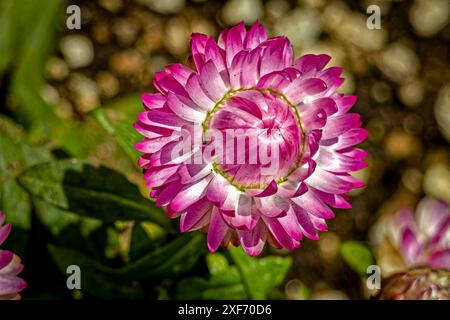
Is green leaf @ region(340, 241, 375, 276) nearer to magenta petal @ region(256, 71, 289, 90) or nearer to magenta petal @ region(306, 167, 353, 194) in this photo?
magenta petal @ region(306, 167, 353, 194)

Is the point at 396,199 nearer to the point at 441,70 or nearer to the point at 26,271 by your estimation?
the point at 441,70

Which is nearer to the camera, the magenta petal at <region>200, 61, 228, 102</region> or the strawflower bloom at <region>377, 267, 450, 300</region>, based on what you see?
the magenta petal at <region>200, 61, 228, 102</region>

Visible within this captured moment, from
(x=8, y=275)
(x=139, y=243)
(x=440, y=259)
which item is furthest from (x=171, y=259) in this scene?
(x=440, y=259)

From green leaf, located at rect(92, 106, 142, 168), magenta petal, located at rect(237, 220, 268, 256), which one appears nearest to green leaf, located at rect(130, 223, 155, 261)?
green leaf, located at rect(92, 106, 142, 168)

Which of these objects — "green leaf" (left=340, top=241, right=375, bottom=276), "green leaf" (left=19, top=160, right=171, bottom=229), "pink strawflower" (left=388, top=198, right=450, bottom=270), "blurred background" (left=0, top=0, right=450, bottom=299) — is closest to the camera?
"green leaf" (left=19, top=160, right=171, bottom=229)

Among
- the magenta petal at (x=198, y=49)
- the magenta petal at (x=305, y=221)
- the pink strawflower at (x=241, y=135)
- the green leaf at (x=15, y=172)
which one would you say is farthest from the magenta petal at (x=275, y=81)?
the green leaf at (x=15, y=172)

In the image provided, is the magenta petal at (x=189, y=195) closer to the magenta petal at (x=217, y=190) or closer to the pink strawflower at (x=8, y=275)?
the magenta petal at (x=217, y=190)
